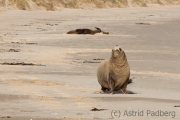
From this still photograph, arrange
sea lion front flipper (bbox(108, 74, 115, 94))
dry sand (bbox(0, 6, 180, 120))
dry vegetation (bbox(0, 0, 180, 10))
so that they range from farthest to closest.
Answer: dry vegetation (bbox(0, 0, 180, 10))
sea lion front flipper (bbox(108, 74, 115, 94))
dry sand (bbox(0, 6, 180, 120))

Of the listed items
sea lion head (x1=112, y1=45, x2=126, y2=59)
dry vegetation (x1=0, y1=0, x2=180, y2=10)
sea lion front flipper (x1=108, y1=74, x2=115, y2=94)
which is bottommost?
sea lion front flipper (x1=108, y1=74, x2=115, y2=94)

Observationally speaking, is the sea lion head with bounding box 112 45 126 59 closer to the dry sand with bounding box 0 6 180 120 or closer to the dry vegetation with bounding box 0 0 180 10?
the dry sand with bounding box 0 6 180 120

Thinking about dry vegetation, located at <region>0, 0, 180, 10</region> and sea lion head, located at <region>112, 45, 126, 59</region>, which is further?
dry vegetation, located at <region>0, 0, 180, 10</region>

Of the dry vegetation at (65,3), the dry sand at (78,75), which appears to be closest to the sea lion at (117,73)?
the dry sand at (78,75)

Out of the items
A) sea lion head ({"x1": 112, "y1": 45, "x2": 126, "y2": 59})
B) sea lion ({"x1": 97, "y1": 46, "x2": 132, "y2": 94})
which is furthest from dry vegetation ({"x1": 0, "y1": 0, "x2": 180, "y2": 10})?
sea lion head ({"x1": 112, "y1": 45, "x2": 126, "y2": 59})

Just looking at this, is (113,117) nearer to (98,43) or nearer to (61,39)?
(98,43)

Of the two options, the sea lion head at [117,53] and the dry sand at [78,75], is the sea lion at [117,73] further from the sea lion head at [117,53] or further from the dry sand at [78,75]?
the dry sand at [78,75]

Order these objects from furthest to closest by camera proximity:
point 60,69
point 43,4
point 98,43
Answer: point 43,4, point 98,43, point 60,69

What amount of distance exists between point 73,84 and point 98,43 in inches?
444

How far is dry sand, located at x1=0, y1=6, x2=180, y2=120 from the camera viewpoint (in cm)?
964

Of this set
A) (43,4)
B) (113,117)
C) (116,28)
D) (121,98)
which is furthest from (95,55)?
(43,4)

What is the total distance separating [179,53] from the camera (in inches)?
796

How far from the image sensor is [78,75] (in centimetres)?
1455

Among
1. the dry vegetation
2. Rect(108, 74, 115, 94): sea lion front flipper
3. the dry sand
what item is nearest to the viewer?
the dry sand
